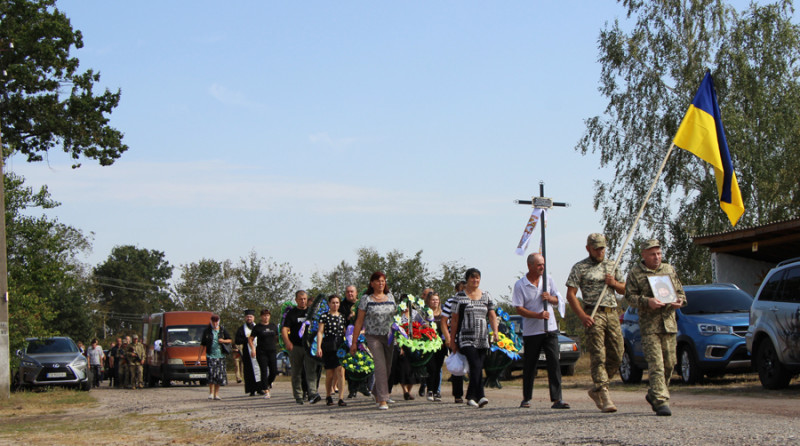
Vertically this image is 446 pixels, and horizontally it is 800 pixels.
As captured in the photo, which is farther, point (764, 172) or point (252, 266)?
point (252, 266)

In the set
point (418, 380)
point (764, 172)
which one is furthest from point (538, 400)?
point (764, 172)

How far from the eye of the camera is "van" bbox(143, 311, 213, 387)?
29.5m

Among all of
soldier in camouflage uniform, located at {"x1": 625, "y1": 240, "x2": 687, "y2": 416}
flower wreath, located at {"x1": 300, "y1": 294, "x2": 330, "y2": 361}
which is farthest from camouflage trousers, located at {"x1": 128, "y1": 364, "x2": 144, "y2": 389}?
soldier in camouflage uniform, located at {"x1": 625, "y1": 240, "x2": 687, "y2": 416}

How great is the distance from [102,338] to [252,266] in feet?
170

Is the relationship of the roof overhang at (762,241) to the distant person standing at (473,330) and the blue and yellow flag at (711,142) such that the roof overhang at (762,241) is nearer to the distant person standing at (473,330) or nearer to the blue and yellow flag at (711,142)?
the blue and yellow flag at (711,142)

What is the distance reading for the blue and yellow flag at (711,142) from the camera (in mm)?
11998

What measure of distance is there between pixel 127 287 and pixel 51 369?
101m

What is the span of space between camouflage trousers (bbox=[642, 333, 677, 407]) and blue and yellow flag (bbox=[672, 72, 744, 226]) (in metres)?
2.67

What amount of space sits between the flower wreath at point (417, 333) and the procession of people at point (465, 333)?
16 mm

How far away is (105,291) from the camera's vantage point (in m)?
126

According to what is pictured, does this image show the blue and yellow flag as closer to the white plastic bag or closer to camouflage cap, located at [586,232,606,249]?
camouflage cap, located at [586,232,606,249]

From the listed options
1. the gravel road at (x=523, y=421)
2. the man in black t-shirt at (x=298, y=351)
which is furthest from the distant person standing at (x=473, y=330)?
the man in black t-shirt at (x=298, y=351)

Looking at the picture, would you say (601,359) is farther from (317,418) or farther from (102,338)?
(102,338)

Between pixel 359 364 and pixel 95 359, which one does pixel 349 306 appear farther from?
pixel 95 359
